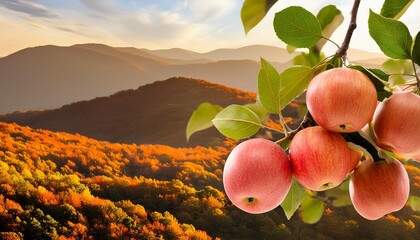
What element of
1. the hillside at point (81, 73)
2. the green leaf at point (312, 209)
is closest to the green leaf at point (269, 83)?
the green leaf at point (312, 209)

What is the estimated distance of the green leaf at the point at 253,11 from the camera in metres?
0.31

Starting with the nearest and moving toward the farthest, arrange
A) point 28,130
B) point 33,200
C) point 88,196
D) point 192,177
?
point 33,200, point 88,196, point 192,177, point 28,130

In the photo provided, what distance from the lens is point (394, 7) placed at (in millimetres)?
256

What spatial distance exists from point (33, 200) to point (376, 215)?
2.93 meters

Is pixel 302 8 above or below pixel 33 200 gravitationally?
above

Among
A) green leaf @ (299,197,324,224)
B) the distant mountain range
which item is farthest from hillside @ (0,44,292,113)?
green leaf @ (299,197,324,224)

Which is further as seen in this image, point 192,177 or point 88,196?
point 192,177

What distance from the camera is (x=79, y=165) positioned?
3.79 metres

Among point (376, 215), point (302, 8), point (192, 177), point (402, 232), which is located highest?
point (302, 8)

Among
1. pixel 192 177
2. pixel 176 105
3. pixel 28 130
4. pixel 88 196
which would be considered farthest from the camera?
pixel 176 105

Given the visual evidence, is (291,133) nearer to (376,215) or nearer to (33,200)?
(376,215)

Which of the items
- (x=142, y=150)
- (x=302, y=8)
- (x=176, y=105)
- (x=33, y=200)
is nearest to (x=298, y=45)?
(x=302, y=8)

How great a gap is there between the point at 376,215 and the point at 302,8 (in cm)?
12

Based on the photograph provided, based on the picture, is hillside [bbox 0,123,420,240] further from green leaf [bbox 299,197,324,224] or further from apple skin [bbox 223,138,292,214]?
apple skin [bbox 223,138,292,214]
